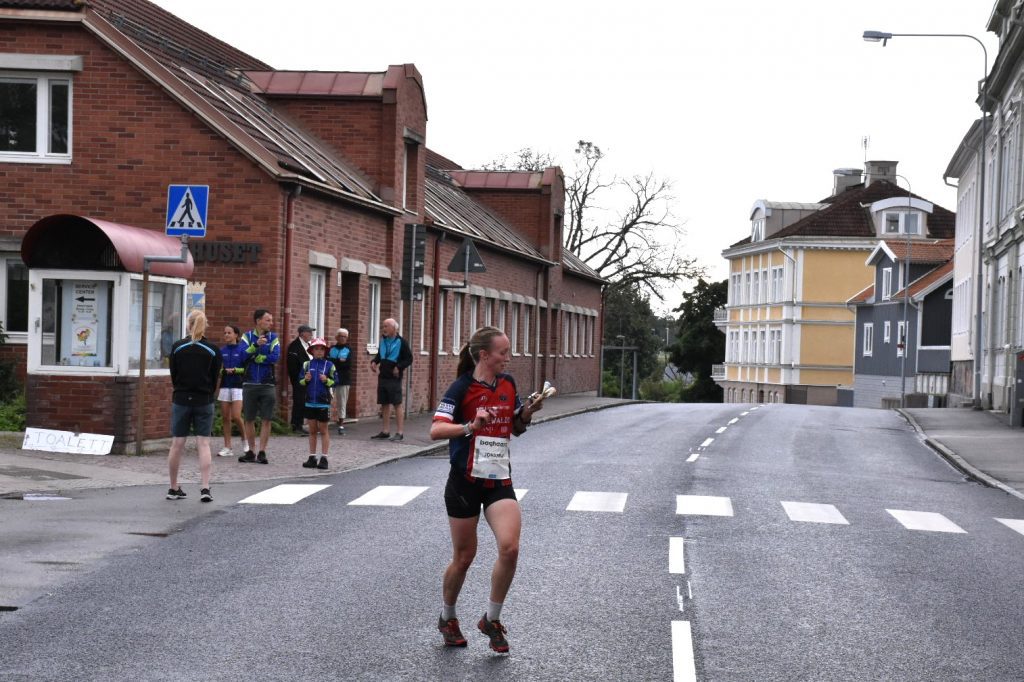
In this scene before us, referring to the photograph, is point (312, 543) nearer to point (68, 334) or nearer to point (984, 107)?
point (68, 334)

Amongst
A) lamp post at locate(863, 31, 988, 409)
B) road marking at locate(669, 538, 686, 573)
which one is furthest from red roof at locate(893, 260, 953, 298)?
road marking at locate(669, 538, 686, 573)

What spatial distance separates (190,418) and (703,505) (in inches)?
203

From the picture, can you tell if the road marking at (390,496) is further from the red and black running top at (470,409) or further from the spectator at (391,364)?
the red and black running top at (470,409)

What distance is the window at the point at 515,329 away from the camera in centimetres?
4316

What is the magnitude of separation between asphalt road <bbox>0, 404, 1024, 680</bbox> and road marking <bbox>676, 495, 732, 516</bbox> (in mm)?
76

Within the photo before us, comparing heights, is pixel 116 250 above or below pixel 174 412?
above

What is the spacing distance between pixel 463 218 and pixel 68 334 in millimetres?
21799

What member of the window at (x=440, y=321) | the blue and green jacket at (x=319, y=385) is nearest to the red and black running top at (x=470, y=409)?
the blue and green jacket at (x=319, y=385)

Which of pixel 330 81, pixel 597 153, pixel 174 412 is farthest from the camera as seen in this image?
pixel 597 153

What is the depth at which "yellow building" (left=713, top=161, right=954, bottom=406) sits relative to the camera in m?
81.9

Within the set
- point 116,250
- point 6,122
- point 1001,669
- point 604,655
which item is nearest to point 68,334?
point 116,250

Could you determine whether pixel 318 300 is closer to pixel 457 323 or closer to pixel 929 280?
pixel 457 323

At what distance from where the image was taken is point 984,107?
39.2 meters

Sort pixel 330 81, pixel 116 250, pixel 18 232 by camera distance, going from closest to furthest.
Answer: pixel 116 250, pixel 18 232, pixel 330 81
